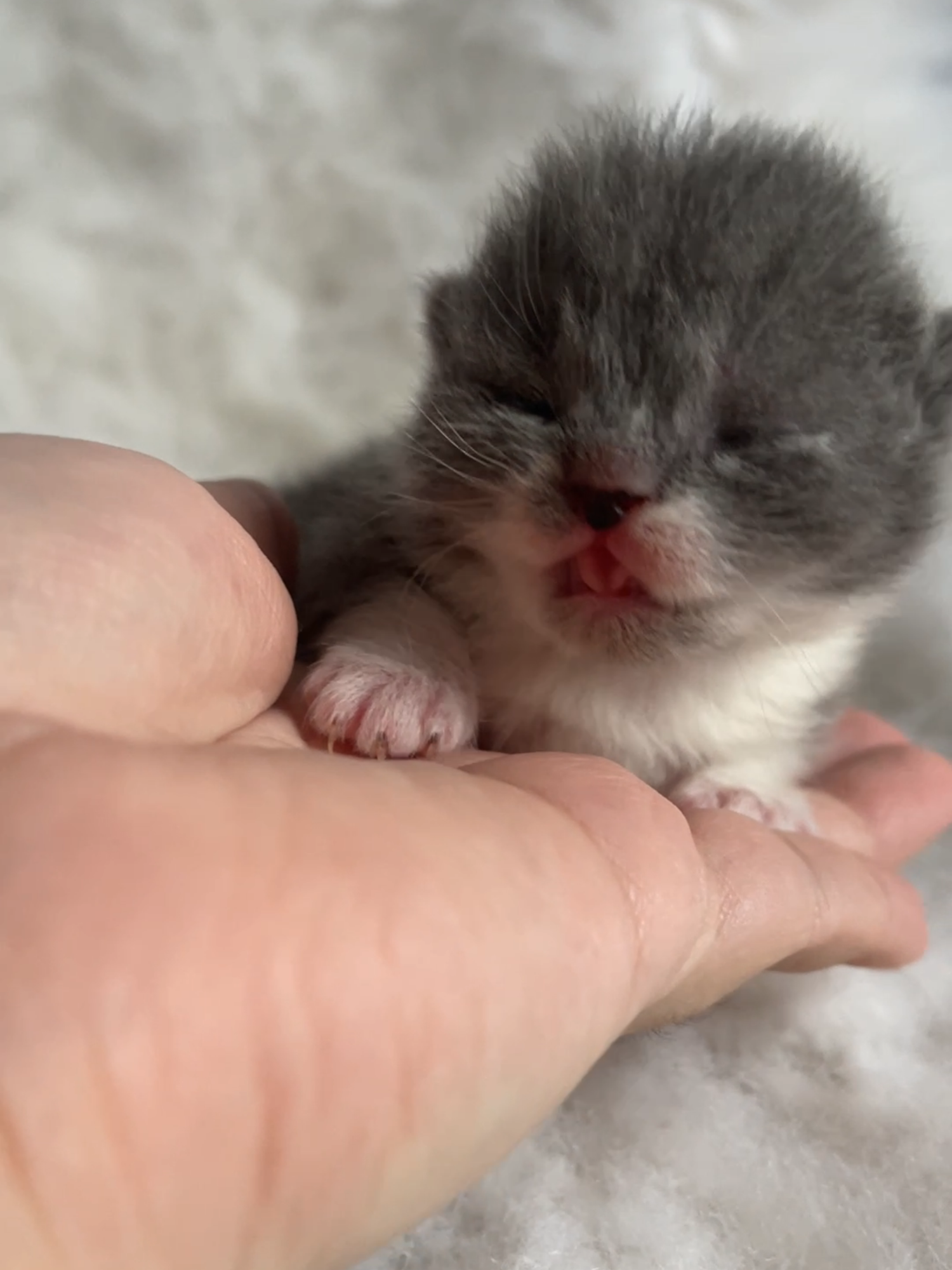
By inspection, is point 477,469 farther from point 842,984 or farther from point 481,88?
point 481,88

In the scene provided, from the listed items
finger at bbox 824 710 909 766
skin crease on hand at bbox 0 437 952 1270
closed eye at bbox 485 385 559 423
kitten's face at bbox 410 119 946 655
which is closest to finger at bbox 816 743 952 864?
finger at bbox 824 710 909 766

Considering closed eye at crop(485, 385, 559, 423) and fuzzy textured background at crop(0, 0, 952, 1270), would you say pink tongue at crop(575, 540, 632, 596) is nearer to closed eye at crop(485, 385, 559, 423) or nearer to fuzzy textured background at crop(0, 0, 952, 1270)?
closed eye at crop(485, 385, 559, 423)

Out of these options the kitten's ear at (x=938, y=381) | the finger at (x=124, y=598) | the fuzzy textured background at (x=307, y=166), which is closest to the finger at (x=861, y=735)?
the fuzzy textured background at (x=307, y=166)

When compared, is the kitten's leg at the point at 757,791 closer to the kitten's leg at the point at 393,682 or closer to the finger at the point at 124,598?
the kitten's leg at the point at 393,682

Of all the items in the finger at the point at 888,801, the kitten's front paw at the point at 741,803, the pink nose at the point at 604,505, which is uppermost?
the pink nose at the point at 604,505

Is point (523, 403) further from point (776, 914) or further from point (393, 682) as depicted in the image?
point (776, 914)

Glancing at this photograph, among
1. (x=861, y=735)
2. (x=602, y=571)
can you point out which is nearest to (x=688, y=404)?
(x=602, y=571)
